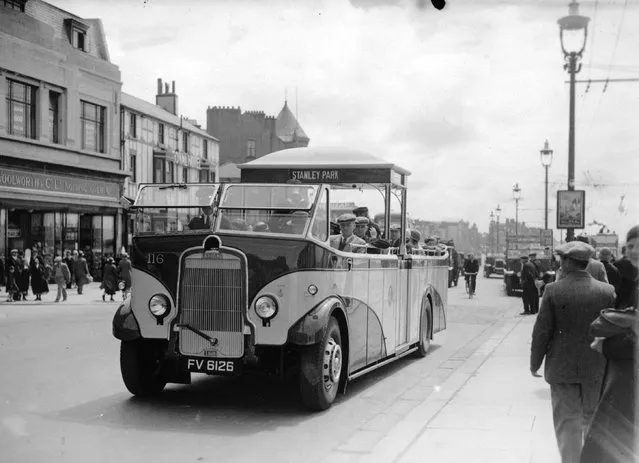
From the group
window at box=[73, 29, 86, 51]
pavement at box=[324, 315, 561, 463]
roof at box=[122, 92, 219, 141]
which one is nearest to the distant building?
roof at box=[122, 92, 219, 141]

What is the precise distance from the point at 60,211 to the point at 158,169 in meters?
18.4

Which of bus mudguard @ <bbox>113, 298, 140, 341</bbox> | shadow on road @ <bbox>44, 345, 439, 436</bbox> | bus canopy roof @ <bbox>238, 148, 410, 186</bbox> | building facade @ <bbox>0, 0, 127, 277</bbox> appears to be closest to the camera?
shadow on road @ <bbox>44, 345, 439, 436</bbox>

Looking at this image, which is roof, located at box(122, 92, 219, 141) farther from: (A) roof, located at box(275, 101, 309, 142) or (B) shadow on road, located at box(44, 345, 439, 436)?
(B) shadow on road, located at box(44, 345, 439, 436)

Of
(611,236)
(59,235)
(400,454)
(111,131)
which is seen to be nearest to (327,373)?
(400,454)

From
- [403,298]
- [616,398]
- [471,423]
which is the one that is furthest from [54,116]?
[616,398]

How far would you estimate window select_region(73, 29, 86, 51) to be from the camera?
118 feet

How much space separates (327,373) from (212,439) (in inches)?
63.4

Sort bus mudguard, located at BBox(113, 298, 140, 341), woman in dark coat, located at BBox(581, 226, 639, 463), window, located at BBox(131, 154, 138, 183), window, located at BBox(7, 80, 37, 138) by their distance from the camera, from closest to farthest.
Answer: woman in dark coat, located at BBox(581, 226, 639, 463), bus mudguard, located at BBox(113, 298, 140, 341), window, located at BBox(7, 80, 37, 138), window, located at BBox(131, 154, 138, 183)

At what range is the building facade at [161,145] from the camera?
48.4m

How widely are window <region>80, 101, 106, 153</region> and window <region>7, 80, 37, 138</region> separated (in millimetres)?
3572

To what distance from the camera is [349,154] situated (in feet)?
36.1

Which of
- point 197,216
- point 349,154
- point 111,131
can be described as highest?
point 111,131

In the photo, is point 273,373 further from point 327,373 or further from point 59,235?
point 59,235

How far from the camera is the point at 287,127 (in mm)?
93562
